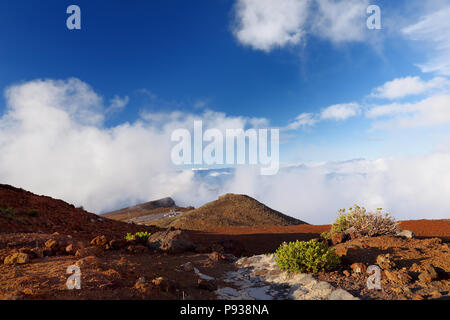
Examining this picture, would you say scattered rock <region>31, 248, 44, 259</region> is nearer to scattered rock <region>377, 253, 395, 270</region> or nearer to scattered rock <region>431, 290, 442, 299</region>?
scattered rock <region>377, 253, 395, 270</region>

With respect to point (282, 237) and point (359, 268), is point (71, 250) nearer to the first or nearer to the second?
point (359, 268)

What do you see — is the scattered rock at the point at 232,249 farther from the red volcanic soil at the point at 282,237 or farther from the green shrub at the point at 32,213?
the green shrub at the point at 32,213

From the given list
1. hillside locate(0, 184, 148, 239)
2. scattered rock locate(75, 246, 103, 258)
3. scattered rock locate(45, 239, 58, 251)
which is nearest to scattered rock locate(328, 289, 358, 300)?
scattered rock locate(75, 246, 103, 258)

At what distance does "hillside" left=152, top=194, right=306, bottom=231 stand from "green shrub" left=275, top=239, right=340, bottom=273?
1761cm

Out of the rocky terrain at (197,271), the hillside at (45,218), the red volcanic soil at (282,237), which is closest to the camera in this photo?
the rocky terrain at (197,271)

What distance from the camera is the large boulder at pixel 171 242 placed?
30.8 ft

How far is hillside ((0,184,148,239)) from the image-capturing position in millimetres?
13288

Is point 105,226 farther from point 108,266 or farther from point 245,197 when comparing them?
point 245,197

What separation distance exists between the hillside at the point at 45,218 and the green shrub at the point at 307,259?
9667mm

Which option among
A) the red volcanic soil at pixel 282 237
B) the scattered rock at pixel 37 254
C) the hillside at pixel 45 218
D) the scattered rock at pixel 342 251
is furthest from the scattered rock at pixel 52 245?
the scattered rock at pixel 342 251

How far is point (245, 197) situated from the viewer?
1246 inches
